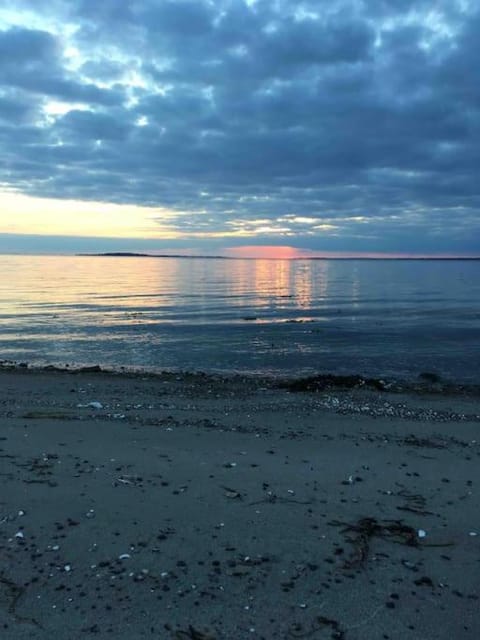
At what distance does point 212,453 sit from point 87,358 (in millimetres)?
14582

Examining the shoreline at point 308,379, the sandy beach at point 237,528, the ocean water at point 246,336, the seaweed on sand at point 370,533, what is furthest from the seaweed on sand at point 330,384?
the seaweed on sand at point 370,533

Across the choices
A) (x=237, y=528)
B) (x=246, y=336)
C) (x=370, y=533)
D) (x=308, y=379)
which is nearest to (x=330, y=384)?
(x=308, y=379)

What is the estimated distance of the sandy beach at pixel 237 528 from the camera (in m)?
4.11

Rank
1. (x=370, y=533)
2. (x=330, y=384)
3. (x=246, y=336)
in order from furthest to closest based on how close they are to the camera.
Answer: (x=246, y=336) < (x=330, y=384) < (x=370, y=533)

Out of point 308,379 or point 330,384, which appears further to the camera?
point 308,379

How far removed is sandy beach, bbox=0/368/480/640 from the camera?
411 centimetres

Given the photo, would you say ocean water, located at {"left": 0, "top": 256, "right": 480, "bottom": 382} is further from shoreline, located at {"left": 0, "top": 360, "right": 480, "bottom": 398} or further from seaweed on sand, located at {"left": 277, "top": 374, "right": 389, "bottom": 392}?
seaweed on sand, located at {"left": 277, "top": 374, "right": 389, "bottom": 392}

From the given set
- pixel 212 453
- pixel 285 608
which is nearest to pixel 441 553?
pixel 285 608

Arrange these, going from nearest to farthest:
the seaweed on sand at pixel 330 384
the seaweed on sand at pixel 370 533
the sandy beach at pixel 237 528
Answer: the sandy beach at pixel 237 528 → the seaweed on sand at pixel 370 533 → the seaweed on sand at pixel 330 384

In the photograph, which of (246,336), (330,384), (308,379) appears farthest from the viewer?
(246,336)

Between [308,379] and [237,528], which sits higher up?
[237,528]

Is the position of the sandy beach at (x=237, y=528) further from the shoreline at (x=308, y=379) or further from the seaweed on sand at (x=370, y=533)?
the shoreline at (x=308, y=379)

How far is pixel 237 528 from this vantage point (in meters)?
5.55

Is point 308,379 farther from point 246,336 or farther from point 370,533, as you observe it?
point 246,336
